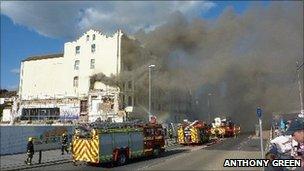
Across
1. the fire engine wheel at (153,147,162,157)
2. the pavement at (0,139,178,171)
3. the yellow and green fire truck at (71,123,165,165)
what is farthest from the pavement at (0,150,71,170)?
the fire engine wheel at (153,147,162,157)

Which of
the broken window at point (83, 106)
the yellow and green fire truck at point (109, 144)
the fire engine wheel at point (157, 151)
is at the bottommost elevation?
the fire engine wheel at point (157, 151)

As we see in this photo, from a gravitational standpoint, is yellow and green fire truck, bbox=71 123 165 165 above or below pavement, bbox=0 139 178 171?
above

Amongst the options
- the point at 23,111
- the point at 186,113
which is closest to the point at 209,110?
the point at 186,113

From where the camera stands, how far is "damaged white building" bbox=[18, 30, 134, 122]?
203 feet

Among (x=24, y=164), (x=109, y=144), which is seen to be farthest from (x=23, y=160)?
(x=109, y=144)

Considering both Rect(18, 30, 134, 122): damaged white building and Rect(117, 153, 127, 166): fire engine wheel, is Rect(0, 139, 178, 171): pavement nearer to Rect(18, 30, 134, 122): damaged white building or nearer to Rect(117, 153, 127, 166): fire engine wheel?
Rect(117, 153, 127, 166): fire engine wheel

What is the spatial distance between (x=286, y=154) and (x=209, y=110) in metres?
79.7

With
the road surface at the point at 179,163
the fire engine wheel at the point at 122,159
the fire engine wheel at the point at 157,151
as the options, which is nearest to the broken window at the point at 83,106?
the fire engine wheel at the point at 157,151

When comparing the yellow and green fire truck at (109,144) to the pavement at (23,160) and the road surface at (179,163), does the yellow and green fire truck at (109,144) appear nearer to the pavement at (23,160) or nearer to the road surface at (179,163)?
the road surface at (179,163)

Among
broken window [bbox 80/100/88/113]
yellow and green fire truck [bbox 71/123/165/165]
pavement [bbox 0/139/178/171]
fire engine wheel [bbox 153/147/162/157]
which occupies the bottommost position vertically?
pavement [bbox 0/139/178/171]

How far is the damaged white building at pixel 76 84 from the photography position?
6196 centimetres

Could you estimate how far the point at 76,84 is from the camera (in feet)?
231

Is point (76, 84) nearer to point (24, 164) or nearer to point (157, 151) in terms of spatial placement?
point (157, 151)

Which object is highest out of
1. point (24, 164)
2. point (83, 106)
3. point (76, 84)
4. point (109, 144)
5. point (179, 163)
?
point (76, 84)
